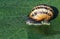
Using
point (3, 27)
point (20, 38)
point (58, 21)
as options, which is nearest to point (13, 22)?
point (3, 27)

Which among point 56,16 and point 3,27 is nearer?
point 3,27

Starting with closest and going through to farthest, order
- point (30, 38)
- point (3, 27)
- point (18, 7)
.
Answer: point (30, 38)
point (3, 27)
point (18, 7)

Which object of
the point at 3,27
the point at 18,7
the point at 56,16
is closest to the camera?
the point at 3,27

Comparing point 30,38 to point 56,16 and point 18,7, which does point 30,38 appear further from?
point 18,7

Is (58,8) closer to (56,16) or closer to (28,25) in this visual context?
(56,16)

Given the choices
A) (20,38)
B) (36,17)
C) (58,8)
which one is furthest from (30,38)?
(58,8)

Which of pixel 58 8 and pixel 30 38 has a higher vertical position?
pixel 58 8
